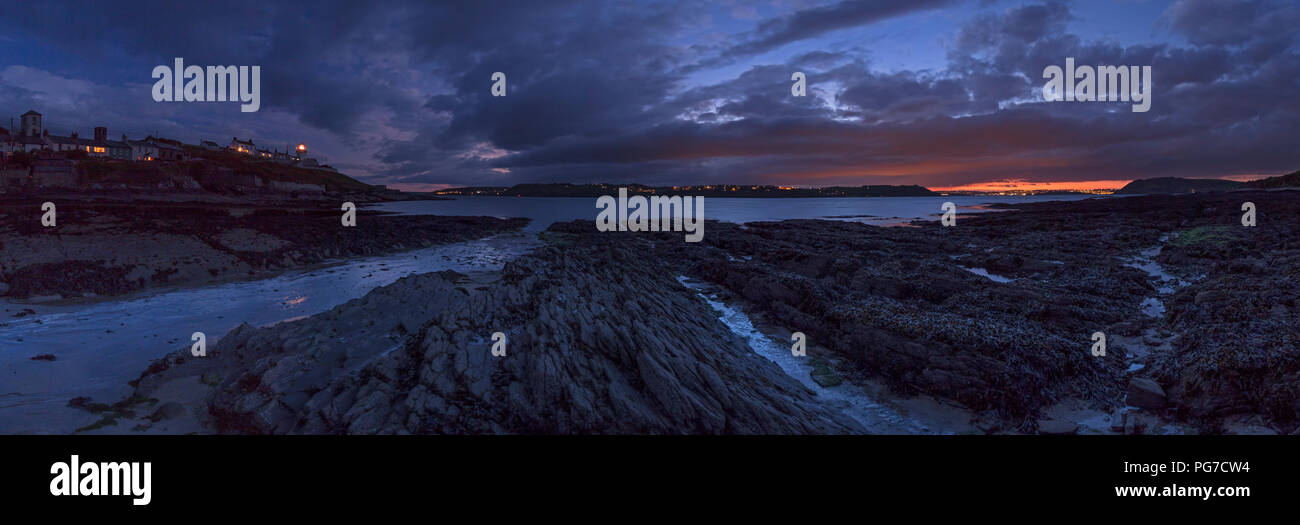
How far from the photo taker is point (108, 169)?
3049 inches

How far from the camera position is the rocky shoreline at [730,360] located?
8.07 meters

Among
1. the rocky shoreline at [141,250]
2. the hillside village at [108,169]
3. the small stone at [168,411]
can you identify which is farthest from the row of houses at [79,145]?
the small stone at [168,411]

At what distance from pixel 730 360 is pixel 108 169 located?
119 meters

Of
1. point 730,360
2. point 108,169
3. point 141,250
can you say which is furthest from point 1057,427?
point 108,169

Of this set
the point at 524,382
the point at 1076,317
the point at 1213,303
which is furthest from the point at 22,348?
the point at 1213,303

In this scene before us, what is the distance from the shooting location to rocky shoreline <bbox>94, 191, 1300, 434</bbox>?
8070 millimetres

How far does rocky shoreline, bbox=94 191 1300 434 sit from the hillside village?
8881cm

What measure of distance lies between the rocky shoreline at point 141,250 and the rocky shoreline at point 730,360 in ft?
53.2

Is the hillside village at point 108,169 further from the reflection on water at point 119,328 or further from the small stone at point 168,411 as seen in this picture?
the small stone at point 168,411

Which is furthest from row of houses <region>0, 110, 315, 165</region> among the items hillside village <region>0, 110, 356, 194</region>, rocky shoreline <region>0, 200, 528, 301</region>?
rocky shoreline <region>0, 200, 528, 301</region>

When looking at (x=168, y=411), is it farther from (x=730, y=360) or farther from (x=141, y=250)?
(x=141, y=250)

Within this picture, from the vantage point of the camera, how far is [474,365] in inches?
348

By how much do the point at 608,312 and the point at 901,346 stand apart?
8398 millimetres

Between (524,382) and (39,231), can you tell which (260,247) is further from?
(524,382)
